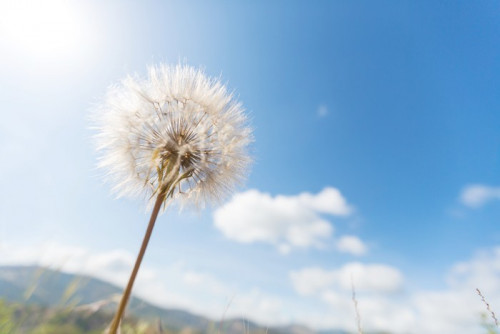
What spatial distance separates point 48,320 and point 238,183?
9.00ft

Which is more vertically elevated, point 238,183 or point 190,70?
point 190,70

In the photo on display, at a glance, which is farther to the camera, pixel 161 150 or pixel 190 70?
pixel 190 70

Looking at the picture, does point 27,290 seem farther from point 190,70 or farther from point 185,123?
point 190,70

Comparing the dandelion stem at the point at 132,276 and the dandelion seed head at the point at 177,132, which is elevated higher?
the dandelion seed head at the point at 177,132

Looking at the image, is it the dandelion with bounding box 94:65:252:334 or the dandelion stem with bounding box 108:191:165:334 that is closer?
the dandelion stem with bounding box 108:191:165:334

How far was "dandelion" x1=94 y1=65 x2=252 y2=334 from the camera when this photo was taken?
396 centimetres

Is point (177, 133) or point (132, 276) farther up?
point (177, 133)

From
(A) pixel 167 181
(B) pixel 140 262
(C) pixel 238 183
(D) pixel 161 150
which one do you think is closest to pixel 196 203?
(C) pixel 238 183

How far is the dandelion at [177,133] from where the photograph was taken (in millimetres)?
3959

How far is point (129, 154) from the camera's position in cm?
404

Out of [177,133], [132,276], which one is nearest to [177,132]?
[177,133]

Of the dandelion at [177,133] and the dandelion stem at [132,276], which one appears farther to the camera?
the dandelion at [177,133]

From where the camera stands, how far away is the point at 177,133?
12.9 feet

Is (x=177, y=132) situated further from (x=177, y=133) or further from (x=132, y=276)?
(x=132, y=276)
